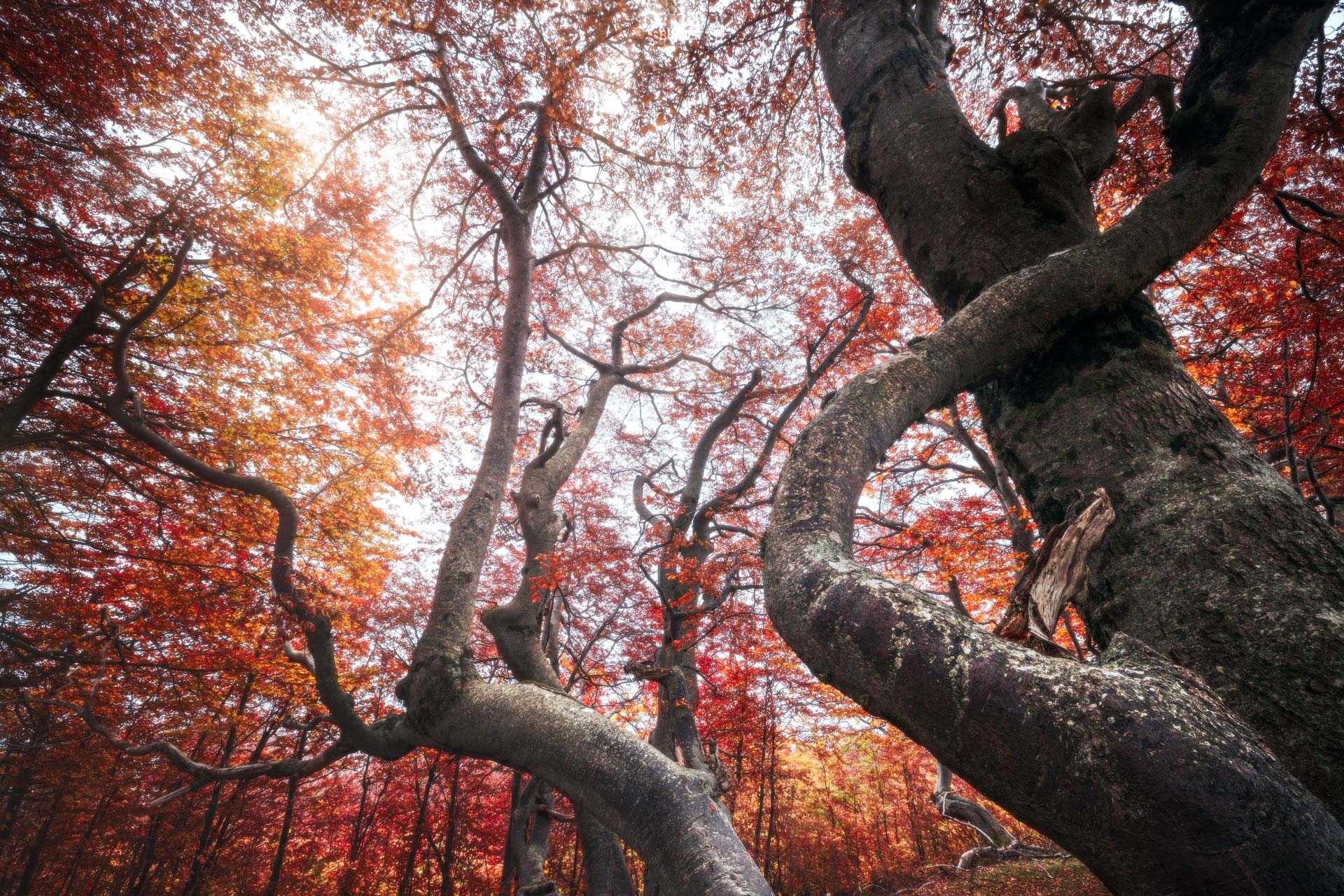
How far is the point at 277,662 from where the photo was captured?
8172mm

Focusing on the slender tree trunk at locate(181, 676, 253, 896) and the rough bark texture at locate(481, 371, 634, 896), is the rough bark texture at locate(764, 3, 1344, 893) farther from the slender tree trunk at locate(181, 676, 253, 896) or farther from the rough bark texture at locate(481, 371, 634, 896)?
the slender tree trunk at locate(181, 676, 253, 896)

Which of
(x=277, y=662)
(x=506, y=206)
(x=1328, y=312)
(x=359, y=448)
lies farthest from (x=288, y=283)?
(x=1328, y=312)

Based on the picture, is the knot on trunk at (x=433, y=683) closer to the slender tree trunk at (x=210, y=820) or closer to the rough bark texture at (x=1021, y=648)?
the rough bark texture at (x=1021, y=648)

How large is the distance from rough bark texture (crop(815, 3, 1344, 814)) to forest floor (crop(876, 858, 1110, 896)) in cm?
611

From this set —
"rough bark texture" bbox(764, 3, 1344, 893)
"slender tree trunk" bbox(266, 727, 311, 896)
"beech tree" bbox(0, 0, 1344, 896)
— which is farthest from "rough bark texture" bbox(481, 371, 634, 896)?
"slender tree trunk" bbox(266, 727, 311, 896)

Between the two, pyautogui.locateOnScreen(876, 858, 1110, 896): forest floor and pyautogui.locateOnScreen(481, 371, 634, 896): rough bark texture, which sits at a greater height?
pyautogui.locateOnScreen(481, 371, 634, 896): rough bark texture

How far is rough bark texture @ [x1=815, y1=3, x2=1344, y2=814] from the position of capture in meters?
0.96

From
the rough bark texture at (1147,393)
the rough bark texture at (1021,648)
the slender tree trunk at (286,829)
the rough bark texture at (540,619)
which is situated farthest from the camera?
the slender tree trunk at (286,829)

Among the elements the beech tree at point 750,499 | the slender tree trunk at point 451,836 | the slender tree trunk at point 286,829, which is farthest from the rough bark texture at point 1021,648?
→ the slender tree trunk at point 451,836

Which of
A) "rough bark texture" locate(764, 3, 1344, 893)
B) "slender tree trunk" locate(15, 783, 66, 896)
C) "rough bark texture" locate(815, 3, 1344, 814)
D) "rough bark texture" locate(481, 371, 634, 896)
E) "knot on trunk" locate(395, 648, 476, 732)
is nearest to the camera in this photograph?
"rough bark texture" locate(764, 3, 1344, 893)

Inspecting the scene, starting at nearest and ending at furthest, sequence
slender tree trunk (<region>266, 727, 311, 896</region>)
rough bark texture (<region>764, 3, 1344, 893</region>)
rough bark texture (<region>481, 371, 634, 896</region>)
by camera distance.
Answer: rough bark texture (<region>764, 3, 1344, 893</region>), rough bark texture (<region>481, 371, 634, 896</region>), slender tree trunk (<region>266, 727, 311, 896</region>)

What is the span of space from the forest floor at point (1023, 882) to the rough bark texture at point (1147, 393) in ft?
20.0

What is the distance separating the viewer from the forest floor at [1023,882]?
540cm

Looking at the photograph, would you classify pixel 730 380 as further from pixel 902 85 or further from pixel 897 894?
pixel 897 894
